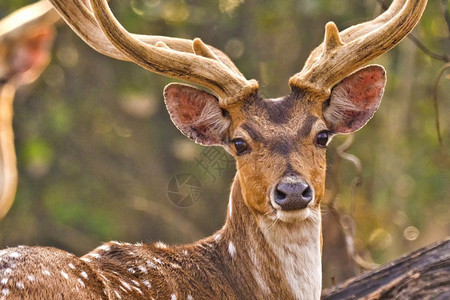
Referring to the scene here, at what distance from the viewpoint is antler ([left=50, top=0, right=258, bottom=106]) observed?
6.53 m

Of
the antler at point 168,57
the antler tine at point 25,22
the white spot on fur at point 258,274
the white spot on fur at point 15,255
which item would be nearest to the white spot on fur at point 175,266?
the white spot on fur at point 258,274

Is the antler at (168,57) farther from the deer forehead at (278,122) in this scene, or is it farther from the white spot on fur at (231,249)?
the white spot on fur at (231,249)

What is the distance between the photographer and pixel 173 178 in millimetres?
14852

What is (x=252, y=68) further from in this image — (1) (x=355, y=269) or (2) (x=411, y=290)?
(2) (x=411, y=290)

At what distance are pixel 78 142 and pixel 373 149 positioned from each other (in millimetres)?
4078

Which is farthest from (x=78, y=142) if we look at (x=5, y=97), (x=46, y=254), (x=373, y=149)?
(x=46, y=254)

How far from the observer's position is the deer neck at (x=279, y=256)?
268 inches

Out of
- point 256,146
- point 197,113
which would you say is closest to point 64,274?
point 256,146

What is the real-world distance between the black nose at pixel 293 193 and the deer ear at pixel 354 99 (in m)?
0.74

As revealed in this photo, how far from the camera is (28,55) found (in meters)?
9.84

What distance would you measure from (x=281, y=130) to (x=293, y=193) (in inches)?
20.0

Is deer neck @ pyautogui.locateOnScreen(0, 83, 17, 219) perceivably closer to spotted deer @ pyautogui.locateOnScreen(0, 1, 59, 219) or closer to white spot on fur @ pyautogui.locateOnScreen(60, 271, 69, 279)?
spotted deer @ pyautogui.locateOnScreen(0, 1, 59, 219)

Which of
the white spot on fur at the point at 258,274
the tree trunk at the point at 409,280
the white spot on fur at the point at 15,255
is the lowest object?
the tree trunk at the point at 409,280

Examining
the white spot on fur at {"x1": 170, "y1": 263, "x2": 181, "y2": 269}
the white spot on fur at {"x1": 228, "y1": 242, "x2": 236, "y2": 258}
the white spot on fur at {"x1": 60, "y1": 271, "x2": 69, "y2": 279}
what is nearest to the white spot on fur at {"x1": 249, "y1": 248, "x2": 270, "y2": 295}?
the white spot on fur at {"x1": 228, "y1": 242, "x2": 236, "y2": 258}
